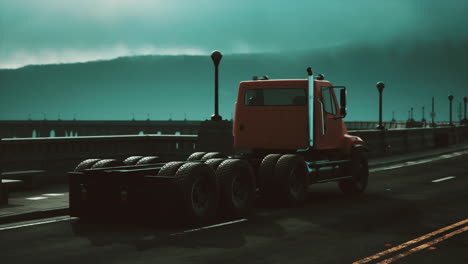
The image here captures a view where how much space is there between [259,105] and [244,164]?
128 inches

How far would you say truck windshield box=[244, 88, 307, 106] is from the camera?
15.6m

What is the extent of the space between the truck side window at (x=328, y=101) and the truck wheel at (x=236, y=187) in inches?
139

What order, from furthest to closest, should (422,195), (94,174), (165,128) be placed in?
(165,128), (422,195), (94,174)

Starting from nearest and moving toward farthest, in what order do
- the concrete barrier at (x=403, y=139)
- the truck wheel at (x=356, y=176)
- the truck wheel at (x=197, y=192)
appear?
the truck wheel at (x=197, y=192)
the truck wheel at (x=356, y=176)
the concrete barrier at (x=403, y=139)

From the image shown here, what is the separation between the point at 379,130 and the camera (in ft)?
115

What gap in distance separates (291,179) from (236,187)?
1.88 meters

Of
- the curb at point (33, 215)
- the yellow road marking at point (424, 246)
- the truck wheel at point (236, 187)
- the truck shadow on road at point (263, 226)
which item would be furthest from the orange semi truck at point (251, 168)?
the yellow road marking at point (424, 246)

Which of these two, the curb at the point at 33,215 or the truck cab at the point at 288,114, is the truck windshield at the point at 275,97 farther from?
the curb at the point at 33,215

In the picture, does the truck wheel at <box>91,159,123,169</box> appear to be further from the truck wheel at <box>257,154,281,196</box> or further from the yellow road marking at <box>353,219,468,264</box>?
the yellow road marking at <box>353,219,468,264</box>

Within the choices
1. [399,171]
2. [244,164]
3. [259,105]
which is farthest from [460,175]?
[244,164]

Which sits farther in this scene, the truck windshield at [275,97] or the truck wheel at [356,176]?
the truck wheel at [356,176]

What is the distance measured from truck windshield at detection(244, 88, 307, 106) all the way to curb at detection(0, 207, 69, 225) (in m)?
5.35

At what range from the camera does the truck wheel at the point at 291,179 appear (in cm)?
1409

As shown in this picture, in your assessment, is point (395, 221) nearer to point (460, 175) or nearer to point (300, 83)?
point (300, 83)
